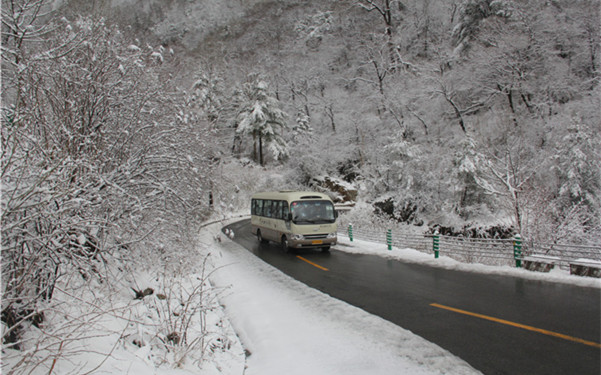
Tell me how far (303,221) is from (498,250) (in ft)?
27.8

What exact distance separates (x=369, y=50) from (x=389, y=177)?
51.0 ft

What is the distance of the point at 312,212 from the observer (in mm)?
16734

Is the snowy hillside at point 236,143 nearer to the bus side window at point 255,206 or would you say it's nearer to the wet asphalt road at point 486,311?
the wet asphalt road at point 486,311

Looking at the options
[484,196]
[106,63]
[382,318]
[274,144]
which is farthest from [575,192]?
[274,144]

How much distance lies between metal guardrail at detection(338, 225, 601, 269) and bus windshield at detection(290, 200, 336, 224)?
11.1 ft

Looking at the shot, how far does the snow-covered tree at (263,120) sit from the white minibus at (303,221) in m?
33.8

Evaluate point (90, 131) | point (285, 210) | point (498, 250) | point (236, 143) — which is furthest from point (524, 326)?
point (236, 143)

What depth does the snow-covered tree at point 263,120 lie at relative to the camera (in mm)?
51656

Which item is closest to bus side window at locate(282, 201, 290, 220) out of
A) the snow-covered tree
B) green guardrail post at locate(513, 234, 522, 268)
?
green guardrail post at locate(513, 234, 522, 268)

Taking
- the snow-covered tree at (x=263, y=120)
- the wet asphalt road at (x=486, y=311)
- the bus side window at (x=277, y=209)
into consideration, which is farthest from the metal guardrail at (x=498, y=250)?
the snow-covered tree at (x=263, y=120)

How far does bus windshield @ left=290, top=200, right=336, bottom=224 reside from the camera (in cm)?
1642

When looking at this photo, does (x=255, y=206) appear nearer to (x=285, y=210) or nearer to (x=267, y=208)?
(x=267, y=208)

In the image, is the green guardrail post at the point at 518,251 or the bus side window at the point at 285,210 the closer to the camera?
the green guardrail post at the point at 518,251

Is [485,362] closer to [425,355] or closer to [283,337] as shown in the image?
[425,355]
